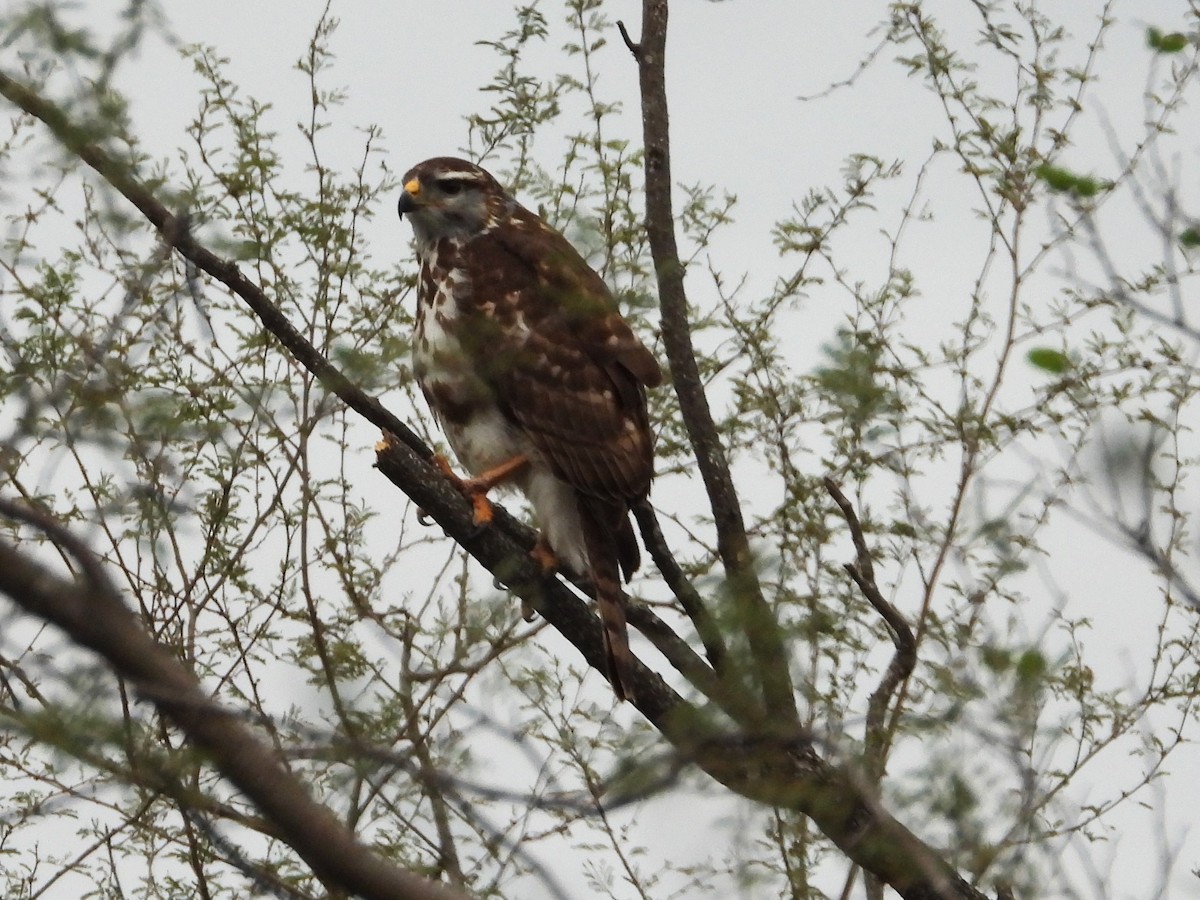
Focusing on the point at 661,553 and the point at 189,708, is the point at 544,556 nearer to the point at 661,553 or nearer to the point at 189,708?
the point at 661,553

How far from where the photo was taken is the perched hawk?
535 centimetres

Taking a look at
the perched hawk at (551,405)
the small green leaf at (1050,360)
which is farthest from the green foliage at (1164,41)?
the perched hawk at (551,405)

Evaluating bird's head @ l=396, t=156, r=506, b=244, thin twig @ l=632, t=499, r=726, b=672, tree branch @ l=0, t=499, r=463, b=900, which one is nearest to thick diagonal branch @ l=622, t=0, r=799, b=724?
thin twig @ l=632, t=499, r=726, b=672

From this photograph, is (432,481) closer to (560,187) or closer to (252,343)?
(252,343)

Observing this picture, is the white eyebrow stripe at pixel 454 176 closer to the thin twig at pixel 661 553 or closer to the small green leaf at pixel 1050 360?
the thin twig at pixel 661 553

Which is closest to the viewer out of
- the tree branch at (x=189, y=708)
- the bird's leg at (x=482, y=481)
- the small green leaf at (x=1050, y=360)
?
the tree branch at (x=189, y=708)

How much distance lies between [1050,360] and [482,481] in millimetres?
2593

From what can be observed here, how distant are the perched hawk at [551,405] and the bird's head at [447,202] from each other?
30cm

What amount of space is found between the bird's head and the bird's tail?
1.18 metres

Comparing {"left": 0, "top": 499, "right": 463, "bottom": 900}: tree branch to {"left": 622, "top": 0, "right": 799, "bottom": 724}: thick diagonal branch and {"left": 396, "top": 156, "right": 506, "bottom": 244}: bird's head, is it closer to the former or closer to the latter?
{"left": 622, "top": 0, "right": 799, "bottom": 724}: thick diagonal branch

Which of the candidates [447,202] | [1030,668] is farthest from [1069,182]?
[447,202]

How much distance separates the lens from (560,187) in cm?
621

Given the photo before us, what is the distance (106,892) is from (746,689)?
352cm

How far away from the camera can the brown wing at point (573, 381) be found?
17.6ft
